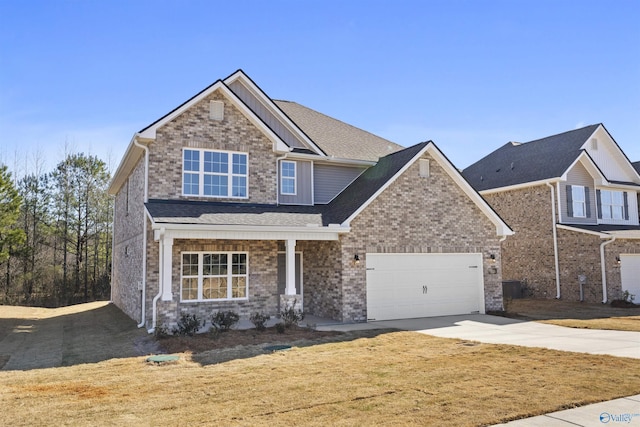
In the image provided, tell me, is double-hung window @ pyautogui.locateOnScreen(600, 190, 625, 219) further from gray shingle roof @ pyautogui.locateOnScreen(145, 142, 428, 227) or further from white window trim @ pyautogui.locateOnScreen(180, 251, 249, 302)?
white window trim @ pyautogui.locateOnScreen(180, 251, 249, 302)

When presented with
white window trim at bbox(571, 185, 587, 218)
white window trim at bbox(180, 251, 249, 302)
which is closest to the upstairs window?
white window trim at bbox(180, 251, 249, 302)

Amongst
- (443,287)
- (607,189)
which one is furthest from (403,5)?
(607,189)

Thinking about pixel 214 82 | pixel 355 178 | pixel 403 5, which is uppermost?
pixel 403 5

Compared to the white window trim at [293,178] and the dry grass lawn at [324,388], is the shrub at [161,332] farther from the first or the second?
the white window trim at [293,178]

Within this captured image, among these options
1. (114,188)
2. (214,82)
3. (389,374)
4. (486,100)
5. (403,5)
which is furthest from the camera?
(114,188)

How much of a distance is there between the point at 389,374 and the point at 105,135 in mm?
30154

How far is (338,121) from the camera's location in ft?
73.2

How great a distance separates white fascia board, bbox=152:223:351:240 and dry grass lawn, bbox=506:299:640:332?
7.45 m

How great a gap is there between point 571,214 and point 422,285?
443 inches

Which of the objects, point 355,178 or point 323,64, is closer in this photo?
point 323,64

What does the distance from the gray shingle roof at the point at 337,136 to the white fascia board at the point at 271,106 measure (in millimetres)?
875

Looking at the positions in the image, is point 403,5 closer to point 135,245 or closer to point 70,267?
point 135,245

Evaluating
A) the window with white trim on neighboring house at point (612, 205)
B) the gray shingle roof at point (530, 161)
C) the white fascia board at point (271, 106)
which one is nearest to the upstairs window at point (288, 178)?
the white fascia board at point (271, 106)

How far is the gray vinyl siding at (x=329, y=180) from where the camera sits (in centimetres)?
1778
